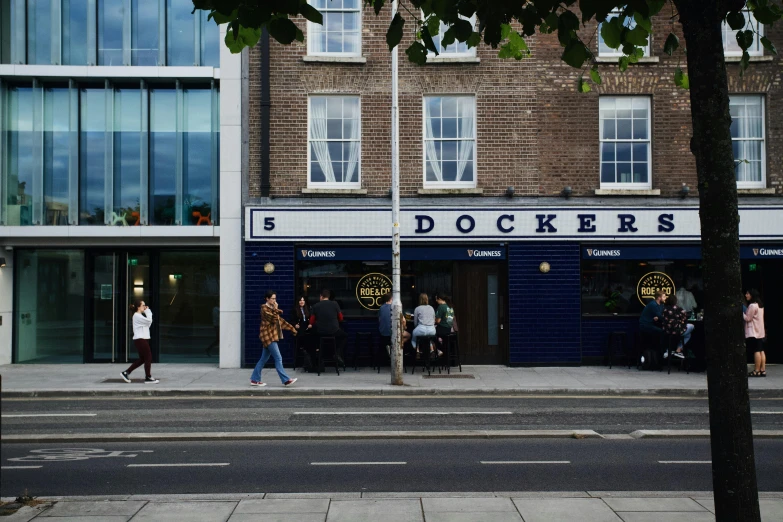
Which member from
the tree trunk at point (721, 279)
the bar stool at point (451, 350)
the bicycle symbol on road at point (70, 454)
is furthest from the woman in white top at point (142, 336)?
the tree trunk at point (721, 279)

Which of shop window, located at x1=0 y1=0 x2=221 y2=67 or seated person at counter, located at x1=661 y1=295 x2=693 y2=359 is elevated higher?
shop window, located at x1=0 y1=0 x2=221 y2=67

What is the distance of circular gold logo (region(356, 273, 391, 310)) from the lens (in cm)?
1889

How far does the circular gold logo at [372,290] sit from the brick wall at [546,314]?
3052 mm

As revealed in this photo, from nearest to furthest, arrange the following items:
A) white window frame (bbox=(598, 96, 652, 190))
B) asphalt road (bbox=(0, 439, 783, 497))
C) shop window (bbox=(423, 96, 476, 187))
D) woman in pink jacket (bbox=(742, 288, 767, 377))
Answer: asphalt road (bbox=(0, 439, 783, 497)), woman in pink jacket (bbox=(742, 288, 767, 377)), white window frame (bbox=(598, 96, 652, 190)), shop window (bbox=(423, 96, 476, 187))

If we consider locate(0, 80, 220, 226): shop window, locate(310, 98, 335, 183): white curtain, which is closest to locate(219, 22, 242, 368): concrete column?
locate(0, 80, 220, 226): shop window

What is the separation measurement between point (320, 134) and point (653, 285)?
8998 mm

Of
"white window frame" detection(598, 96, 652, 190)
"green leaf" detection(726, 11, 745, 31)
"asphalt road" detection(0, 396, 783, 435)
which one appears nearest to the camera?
"green leaf" detection(726, 11, 745, 31)

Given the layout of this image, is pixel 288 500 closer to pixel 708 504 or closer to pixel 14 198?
pixel 708 504

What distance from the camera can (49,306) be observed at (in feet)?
64.6

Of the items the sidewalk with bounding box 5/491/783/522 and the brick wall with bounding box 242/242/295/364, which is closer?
the sidewalk with bounding box 5/491/783/522

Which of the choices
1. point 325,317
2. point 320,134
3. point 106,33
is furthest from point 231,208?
point 106,33

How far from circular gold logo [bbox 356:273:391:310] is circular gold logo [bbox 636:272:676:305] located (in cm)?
619

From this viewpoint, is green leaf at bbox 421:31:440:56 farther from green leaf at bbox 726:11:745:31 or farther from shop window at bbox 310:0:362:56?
shop window at bbox 310:0:362:56

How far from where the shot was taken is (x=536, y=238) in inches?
736
